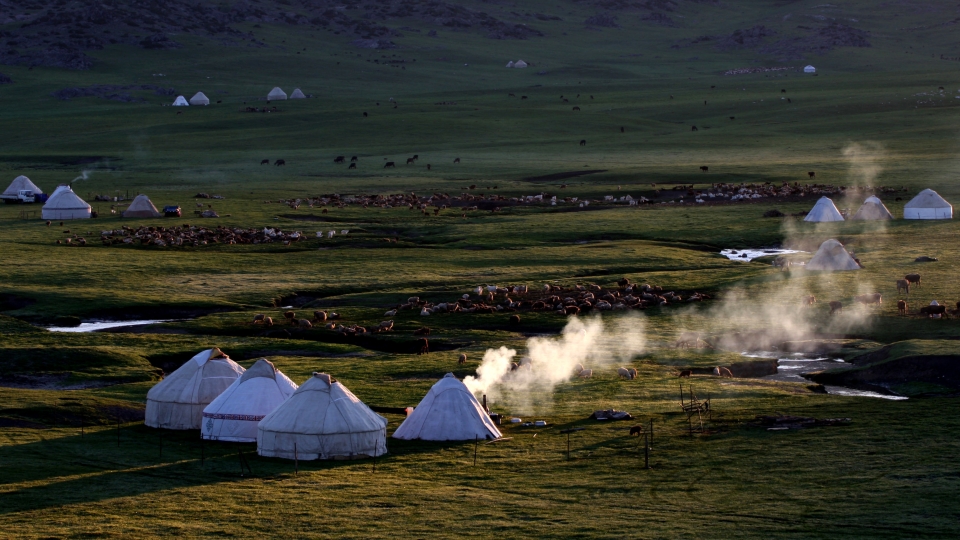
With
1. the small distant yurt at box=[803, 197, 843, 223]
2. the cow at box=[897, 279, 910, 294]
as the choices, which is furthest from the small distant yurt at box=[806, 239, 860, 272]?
the small distant yurt at box=[803, 197, 843, 223]

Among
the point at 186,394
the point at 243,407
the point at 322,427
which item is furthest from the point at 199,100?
the point at 322,427

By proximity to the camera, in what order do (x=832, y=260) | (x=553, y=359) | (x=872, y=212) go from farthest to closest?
(x=872, y=212)
(x=832, y=260)
(x=553, y=359)

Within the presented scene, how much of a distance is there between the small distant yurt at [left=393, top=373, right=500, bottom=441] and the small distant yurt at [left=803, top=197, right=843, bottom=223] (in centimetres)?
5609

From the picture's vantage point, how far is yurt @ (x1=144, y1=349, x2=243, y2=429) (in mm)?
36781

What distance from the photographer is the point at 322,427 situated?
3316 centimetres

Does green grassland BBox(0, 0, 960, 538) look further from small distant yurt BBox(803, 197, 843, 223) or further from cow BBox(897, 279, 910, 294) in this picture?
small distant yurt BBox(803, 197, 843, 223)

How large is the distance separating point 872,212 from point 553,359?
4824 cm

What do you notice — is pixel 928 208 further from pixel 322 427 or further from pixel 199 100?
pixel 199 100

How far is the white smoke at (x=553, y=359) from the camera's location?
4150 cm

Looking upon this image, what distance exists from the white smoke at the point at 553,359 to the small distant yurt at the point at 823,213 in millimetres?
34767

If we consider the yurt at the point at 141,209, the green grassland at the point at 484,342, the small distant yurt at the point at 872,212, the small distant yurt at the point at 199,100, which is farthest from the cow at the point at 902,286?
the small distant yurt at the point at 199,100

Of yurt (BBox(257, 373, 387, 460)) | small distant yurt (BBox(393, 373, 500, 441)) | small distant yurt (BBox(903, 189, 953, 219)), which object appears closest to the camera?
yurt (BBox(257, 373, 387, 460))

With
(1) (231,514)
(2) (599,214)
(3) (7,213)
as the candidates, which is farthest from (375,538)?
(3) (7,213)

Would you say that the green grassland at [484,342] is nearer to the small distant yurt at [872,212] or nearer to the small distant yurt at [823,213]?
the small distant yurt at [823,213]
